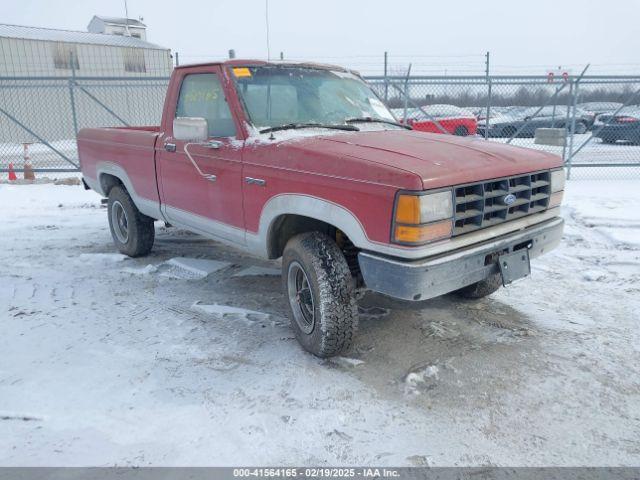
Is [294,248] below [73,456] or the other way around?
the other way around

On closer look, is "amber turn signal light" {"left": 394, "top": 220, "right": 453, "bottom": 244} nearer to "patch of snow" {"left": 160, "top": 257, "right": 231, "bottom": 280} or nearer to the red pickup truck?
the red pickup truck

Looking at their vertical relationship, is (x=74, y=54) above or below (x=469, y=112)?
above

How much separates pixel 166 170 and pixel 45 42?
2102cm

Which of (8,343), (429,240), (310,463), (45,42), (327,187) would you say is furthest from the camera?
(45,42)

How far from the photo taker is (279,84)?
411 centimetres

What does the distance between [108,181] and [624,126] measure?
1519 cm

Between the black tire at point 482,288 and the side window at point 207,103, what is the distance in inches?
91.9

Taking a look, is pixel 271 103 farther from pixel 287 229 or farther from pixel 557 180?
pixel 557 180

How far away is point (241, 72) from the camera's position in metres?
4.05

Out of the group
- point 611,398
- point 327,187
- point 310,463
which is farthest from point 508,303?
point 310,463

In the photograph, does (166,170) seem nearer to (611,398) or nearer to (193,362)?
(193,362)

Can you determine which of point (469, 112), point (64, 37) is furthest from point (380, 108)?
point (64, 37)

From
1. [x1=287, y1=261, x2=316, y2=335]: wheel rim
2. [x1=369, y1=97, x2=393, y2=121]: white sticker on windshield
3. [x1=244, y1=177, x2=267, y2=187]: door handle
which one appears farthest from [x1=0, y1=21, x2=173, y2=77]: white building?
[x1=287, y1=261, x2=316, y2=335]: wheel rim

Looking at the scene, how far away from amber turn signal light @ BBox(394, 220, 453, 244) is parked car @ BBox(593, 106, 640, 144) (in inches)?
558
